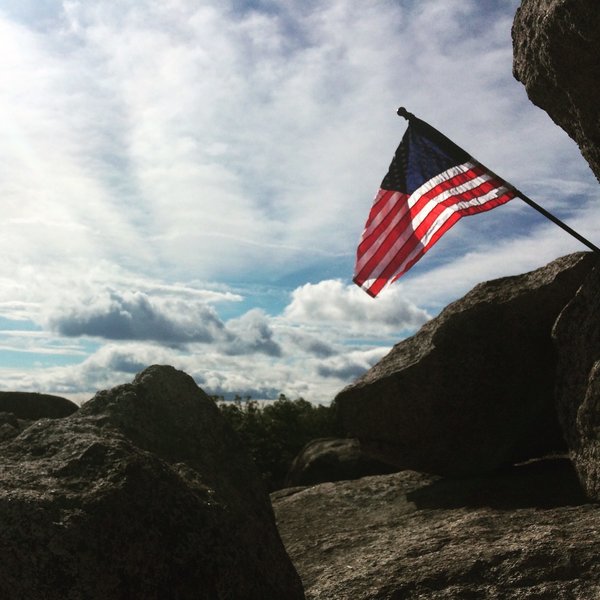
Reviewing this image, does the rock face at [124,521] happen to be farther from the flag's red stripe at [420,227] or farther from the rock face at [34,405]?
the rock face at [34,405]

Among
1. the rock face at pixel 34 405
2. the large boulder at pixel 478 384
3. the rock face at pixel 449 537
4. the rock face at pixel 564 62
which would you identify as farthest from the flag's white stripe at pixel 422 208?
the rock face at pixel 34 405

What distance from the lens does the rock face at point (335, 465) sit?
40.9 ft

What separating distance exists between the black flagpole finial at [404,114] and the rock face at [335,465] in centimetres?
504

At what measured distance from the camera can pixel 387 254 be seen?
9500 mm

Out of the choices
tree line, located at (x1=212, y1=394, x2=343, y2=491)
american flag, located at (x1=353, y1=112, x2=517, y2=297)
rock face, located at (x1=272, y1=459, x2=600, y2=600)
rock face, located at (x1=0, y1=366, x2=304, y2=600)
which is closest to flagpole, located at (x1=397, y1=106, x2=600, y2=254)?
american flag, located at (x1=353, y1=112, x2=517, y2=297)

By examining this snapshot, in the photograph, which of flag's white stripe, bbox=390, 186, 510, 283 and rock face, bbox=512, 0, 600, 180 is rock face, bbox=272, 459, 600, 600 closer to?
flag's white stripe, bbox=390, 186, 510, 283

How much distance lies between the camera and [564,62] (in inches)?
287

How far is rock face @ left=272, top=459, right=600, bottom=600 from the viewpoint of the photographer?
20.2ft

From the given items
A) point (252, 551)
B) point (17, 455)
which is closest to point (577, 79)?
point (252, 551)

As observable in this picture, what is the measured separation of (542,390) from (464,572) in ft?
11.8

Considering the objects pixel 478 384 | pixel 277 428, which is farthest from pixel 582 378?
pixel 277 428

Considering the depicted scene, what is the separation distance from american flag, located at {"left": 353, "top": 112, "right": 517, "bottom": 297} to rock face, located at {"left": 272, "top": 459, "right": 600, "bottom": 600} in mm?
2521

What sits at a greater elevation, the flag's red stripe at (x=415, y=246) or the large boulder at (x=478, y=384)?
the flag's red stripe at (x=415, y=246)

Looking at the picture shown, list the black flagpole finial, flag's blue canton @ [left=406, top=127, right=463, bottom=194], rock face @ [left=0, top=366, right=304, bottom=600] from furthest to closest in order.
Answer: the black flagpole finial
flag's blue canton @ [left=406, top=127, right=463, bottom=194]
rock face @ [left=0, top=366, right=304, bottom=600]
